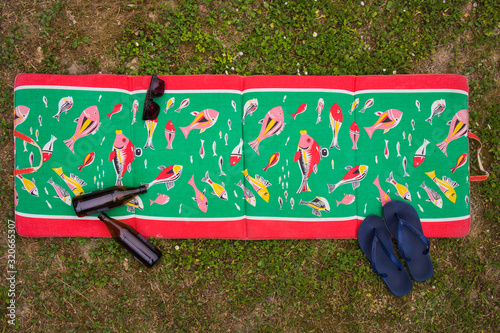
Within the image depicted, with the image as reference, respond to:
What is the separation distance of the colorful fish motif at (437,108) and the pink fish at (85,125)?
10.1 ft

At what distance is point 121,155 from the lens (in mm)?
2611

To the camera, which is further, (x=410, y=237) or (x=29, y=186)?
(x=410, y=237)

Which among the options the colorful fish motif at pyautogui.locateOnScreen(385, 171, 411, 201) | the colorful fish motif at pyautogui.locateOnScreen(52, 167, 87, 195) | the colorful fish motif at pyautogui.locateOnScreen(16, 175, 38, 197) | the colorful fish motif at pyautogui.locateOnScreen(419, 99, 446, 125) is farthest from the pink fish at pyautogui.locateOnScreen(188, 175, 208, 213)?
the colorful fish motif at pyautogui.locateOnScreen(419, 99, 446, 125)

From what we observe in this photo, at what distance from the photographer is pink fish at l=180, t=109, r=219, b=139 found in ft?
8.62

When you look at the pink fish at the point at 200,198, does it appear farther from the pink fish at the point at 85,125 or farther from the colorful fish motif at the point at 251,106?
the pink fish at the point at 85,125

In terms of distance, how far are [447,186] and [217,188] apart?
2135 millimetres

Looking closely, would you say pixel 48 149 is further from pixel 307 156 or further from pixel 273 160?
→ pixel 307 156

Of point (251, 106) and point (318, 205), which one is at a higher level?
point (251, 106)

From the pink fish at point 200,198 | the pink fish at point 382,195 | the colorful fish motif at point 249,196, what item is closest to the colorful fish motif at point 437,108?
the pink fish at point 382,195

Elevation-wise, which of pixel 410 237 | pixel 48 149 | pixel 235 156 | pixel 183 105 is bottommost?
pixel 410 237

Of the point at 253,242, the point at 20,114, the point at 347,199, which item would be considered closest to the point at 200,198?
the point at 253,242

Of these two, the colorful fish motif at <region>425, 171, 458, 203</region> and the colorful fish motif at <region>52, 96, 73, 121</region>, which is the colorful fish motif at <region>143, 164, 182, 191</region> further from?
the colorful fish motif at <region>425, 171, 458, 203</region>

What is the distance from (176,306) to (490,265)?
3.10 metres

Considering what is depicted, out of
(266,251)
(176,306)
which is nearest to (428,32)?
(266,251)
